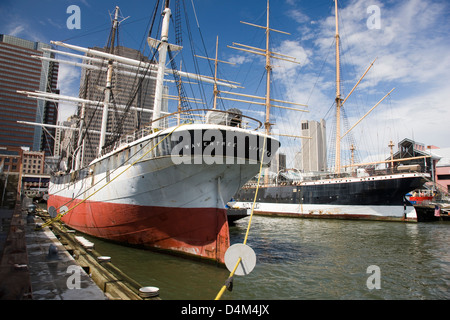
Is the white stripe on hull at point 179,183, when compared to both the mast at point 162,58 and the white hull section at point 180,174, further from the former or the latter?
the mast at point 162,58

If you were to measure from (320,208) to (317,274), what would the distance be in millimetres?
21448

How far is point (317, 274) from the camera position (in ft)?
26.7

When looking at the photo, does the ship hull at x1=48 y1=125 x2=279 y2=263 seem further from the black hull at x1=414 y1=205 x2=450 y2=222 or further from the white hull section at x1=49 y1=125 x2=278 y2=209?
the black hull at x1=414 y1=205 x2=450 y2=222

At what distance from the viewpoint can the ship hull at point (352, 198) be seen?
2369 centimetres

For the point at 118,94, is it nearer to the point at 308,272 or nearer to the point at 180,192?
the point at 180,192

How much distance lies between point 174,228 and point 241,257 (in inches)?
224

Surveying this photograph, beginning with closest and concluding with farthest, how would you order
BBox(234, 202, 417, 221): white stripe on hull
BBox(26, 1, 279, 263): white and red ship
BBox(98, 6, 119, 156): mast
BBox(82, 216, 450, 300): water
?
1. BBox(82, 216, 450, 300): water
2. BBox(26, 1, 279, 263): white and red ship
3. BBox(98, 6, 119, 156): mast
4. BBox(234, 202, 417, 221): white stripe on hull

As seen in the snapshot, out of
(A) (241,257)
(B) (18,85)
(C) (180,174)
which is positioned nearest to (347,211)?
(C) (180,174)

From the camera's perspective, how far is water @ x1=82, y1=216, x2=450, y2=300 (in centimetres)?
659

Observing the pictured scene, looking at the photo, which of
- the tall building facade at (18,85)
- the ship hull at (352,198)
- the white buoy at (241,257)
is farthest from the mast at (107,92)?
the tall building facade at (18,85)

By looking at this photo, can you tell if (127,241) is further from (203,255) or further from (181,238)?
(203,255)

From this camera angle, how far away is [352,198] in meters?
25.9

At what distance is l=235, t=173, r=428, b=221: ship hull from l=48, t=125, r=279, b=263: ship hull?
61.7ft

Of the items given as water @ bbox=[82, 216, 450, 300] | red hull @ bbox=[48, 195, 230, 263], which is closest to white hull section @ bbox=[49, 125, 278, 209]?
red hull @ bbox=[48, 195, 230, 263]
